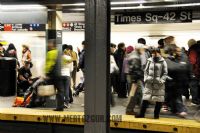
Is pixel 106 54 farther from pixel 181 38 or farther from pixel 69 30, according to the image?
pixel 69 30

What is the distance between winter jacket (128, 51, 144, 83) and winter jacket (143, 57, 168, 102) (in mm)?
253

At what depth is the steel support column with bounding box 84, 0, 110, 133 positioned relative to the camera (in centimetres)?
303

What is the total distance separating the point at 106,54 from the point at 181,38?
26.7ft

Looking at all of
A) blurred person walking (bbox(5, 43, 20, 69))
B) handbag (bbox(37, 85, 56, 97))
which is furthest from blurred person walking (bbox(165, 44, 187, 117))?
blurred person walking (bbox(5, 43, 20, 69))

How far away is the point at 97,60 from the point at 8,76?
315 inches

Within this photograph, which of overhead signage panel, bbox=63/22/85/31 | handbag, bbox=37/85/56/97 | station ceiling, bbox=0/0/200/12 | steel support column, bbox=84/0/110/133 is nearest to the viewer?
steel support column, bbox=84/0/110/133

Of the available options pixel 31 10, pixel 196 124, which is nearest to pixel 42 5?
pixel 31 10

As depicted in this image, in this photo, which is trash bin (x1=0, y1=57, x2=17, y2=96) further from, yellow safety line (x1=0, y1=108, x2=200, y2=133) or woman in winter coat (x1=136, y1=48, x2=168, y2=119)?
woman in winter coat (x1=136, y1=48, x2=168, y2=119)

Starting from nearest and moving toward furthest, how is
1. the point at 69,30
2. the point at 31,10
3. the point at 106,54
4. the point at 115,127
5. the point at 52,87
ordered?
the point at 106,54 → the point at 115,127 → the point at 52,87 → the point at 31,10 → the point at 69,30

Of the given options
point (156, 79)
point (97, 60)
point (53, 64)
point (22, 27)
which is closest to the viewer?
point (97, 60)

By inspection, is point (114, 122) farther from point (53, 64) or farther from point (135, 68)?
point (53, 64)

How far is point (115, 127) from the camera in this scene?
6.09m

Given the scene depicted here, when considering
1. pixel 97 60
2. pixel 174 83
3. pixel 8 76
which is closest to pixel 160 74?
pixel 174 83

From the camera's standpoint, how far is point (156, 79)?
5914 mm
